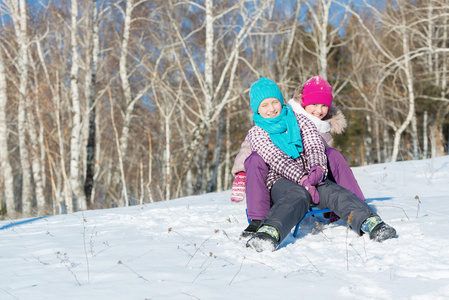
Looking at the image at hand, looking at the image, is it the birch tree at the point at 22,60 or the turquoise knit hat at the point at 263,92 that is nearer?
the turquoise knit hat at the point at 263,92

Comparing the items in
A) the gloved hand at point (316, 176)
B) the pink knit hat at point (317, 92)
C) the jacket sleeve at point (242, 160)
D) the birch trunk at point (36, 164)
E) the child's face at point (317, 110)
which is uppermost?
the pink knit hat at point (317, 92)

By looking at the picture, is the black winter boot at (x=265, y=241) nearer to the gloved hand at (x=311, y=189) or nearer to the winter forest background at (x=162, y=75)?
the gloved hand at (x=311, y=189)

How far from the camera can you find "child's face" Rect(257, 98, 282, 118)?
311 centimetres

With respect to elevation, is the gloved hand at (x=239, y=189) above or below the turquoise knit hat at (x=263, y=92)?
below

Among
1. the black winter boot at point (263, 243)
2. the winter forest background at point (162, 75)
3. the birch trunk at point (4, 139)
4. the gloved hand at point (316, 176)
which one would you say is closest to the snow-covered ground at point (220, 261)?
the black winter boot at point (263, 243)

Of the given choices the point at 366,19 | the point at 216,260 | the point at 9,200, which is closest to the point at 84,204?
the point at 9,200

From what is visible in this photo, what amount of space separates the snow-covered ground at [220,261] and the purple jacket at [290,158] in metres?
0.43

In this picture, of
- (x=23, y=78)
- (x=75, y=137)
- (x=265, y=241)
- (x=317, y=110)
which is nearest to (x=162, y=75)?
(x=23, y=78)

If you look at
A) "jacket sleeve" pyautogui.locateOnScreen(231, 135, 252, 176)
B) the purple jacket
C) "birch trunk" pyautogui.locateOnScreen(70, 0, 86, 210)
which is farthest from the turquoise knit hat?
"birch trunk" pyautogui.locateOnScreen(70, 0, 86, 210)

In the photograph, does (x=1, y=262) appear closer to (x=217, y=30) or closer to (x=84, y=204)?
(x=84, y=204)

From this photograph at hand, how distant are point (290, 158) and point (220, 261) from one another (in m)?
1.02

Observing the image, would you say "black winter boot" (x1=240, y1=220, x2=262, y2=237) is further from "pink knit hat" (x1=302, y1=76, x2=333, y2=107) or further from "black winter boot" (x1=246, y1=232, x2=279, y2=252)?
"pink knit hat" (x1=302, y1=76, x2=333, y2=107)

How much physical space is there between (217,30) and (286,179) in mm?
12285

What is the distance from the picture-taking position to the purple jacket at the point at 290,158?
2836mm
